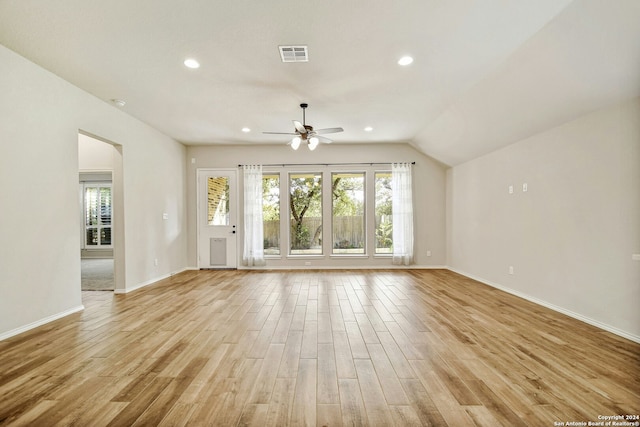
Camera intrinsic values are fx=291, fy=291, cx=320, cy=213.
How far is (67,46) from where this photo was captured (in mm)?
2883

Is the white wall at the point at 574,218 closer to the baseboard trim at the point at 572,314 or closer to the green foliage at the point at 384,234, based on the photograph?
the baseboard trim at the point at 572,314

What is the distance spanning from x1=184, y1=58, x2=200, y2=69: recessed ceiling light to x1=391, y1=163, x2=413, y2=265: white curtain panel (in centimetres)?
461

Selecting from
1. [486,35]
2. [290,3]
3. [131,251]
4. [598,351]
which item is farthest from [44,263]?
[598,351]

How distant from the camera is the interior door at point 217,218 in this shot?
265 inches

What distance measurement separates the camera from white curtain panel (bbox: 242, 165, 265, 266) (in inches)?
261

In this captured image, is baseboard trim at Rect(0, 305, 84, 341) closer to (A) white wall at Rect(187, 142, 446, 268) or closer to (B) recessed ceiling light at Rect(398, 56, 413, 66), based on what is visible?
(A) white wall at Rect(187, 142, 446, 268)

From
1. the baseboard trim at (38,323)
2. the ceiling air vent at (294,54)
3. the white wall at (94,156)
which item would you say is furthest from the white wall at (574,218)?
the white wall at (94,156)

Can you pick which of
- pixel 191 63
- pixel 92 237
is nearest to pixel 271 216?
pixel 191 63

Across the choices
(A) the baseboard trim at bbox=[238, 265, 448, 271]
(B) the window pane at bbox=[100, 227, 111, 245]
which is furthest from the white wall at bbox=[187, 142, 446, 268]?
(B) the window pane at bbox=[100, 227, 111, 245]

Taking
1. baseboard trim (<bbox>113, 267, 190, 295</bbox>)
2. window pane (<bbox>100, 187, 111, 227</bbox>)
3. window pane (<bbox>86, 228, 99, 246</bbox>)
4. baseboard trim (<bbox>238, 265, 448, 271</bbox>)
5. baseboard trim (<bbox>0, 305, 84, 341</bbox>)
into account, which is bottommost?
baseboard trim (<bbox>238, 265, 448, 271</bbox>)

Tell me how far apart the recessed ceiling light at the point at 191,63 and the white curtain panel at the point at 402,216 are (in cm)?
461

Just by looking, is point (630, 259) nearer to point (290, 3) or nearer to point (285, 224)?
point (290, 3)

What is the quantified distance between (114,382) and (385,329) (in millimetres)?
2341

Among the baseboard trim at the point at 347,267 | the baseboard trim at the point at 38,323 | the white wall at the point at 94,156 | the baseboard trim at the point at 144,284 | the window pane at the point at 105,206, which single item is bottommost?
the baseboard trim at the point at 347,267
